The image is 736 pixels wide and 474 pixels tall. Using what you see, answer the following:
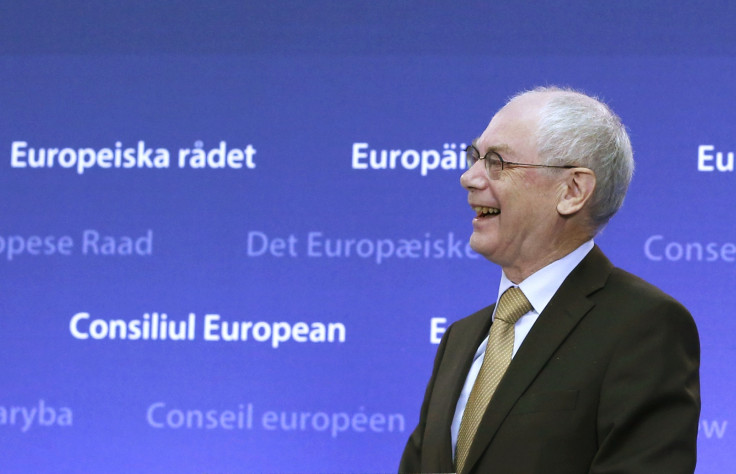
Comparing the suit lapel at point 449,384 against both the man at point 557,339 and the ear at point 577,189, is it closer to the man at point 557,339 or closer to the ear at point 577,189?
the man at point 557,339

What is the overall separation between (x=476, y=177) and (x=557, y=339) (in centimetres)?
37

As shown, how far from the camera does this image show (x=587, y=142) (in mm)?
1814

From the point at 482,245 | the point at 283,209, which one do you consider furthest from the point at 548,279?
the point at 283,209

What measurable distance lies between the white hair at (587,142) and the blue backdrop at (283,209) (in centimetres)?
156

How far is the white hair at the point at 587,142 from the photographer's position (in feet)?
5.93

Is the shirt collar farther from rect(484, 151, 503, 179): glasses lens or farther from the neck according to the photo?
rect(484, 151, 503, 179): glasses lens

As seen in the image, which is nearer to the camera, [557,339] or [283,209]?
[557,339]

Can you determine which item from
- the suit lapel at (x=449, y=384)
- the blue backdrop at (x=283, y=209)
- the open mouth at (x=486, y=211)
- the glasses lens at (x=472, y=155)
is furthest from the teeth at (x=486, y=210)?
the blue backdrop at (x=283, y=209)

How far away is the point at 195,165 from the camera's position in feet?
11.7

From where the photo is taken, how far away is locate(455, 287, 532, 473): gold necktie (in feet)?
5.75

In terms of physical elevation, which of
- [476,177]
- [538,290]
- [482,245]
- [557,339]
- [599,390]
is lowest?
[599,390]

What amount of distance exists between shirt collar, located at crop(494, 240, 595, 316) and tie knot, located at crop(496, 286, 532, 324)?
0.01m

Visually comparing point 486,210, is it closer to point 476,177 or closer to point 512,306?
point 476,177

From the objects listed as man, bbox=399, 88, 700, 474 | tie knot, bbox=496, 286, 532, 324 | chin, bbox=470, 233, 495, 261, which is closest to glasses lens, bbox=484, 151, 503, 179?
man, bbox=399, 88, 700, 474
